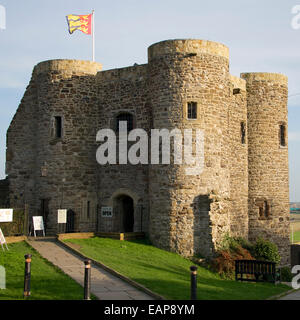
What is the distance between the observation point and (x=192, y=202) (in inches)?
899

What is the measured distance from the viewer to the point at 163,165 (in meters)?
23.3

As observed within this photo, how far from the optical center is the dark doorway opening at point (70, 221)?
26109 mm

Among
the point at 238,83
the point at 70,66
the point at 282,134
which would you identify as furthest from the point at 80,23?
the point at 282,134

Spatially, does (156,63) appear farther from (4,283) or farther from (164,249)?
(4,283)

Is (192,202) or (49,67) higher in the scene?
(49,67)

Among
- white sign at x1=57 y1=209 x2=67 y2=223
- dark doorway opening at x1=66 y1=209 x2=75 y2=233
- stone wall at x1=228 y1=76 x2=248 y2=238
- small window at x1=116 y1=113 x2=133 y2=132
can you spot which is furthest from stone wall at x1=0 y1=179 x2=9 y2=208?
stone wall at x1=228 y1=76 x2=248 y2=238

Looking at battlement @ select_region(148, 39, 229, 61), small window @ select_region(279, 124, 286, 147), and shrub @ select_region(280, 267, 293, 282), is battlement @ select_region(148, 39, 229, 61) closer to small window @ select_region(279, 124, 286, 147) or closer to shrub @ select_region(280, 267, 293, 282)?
small window @ select_region(279, 124, 286, 147)

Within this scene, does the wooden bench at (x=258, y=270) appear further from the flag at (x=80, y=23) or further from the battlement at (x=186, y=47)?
the flag at (x=80, y=23)

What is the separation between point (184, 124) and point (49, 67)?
28.5ft

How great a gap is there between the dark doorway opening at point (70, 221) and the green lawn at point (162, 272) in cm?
337

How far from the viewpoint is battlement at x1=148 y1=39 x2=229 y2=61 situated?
23656 mm
